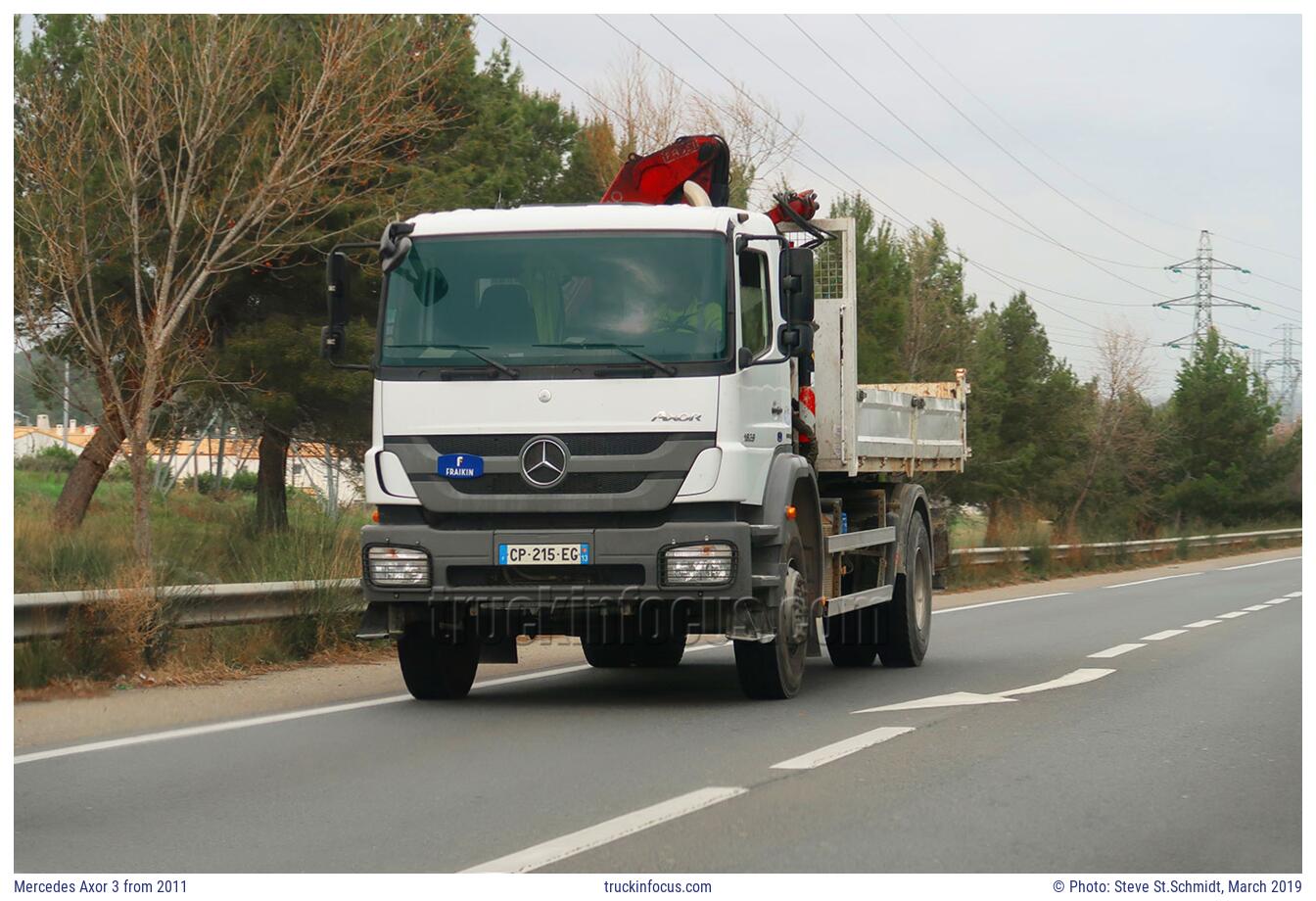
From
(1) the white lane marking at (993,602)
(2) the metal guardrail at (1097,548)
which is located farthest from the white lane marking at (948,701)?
(1) the white lane marking at (993,602)

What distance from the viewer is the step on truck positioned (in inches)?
413

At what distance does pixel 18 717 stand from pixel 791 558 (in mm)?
4545

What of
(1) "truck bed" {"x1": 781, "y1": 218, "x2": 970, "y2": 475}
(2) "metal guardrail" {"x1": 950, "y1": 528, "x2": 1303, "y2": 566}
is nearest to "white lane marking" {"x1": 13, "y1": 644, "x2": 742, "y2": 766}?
(1) "truck bed" {"x1": 781, "y1": 218, "x2": 970, "y2": 475}

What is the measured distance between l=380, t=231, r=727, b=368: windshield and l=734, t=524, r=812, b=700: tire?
1.48 m

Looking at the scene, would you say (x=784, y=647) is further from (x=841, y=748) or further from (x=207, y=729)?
(x=207, y=729)

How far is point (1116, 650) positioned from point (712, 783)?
29.2ft

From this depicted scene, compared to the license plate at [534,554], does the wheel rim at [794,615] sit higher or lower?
lower

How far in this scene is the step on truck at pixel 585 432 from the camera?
413 inches

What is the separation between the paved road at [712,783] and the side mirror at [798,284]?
92.1 inches

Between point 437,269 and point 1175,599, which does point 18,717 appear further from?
point 1175,599

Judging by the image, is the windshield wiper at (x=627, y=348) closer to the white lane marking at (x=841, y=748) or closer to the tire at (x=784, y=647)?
the tire at (x=784, y=647)

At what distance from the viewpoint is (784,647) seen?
37.0 ft

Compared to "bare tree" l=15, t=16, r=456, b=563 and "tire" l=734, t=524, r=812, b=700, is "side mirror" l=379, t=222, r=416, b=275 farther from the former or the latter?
"bare tree" l=15, t=16, r=456, b=563
